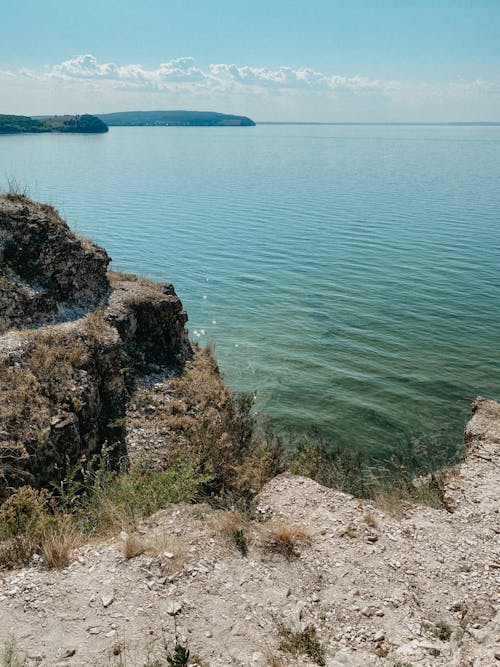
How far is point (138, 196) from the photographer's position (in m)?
73.1

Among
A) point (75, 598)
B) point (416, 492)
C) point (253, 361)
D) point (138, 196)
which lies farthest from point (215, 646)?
point (138, 196)

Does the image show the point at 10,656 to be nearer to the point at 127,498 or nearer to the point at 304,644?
the point at 127,498

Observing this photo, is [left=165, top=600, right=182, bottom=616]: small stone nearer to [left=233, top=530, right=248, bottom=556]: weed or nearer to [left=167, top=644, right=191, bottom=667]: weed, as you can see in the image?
[left=167, top=644, right=191, bottom=667]: weed

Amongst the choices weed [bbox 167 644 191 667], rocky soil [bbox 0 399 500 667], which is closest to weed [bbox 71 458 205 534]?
rocky soil [bbox 0 399 500 667]

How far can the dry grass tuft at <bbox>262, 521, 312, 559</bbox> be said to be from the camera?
10812 mm

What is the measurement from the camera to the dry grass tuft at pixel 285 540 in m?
10.8

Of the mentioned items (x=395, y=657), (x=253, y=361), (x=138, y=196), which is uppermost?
(x=138, y=196)

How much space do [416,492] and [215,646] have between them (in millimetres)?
8729

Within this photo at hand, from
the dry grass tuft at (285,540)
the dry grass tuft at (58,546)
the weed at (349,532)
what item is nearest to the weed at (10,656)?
the dry grass tuft at (58,546)

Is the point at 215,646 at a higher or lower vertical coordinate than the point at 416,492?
higher

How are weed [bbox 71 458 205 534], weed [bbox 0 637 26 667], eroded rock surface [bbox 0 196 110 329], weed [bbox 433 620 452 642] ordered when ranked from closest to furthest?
weed [bbox 0 637 26 667]
weed [bbox 433 620 452 642]
weed [bbox 71 458 205 534]
eroded rock surface [bbox 0 196 110 329]

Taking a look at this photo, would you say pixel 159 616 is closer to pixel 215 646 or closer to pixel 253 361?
pixel 215 646

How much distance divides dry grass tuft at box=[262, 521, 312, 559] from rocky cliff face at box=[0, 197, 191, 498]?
5967mm

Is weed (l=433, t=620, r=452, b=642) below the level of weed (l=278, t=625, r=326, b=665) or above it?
below
